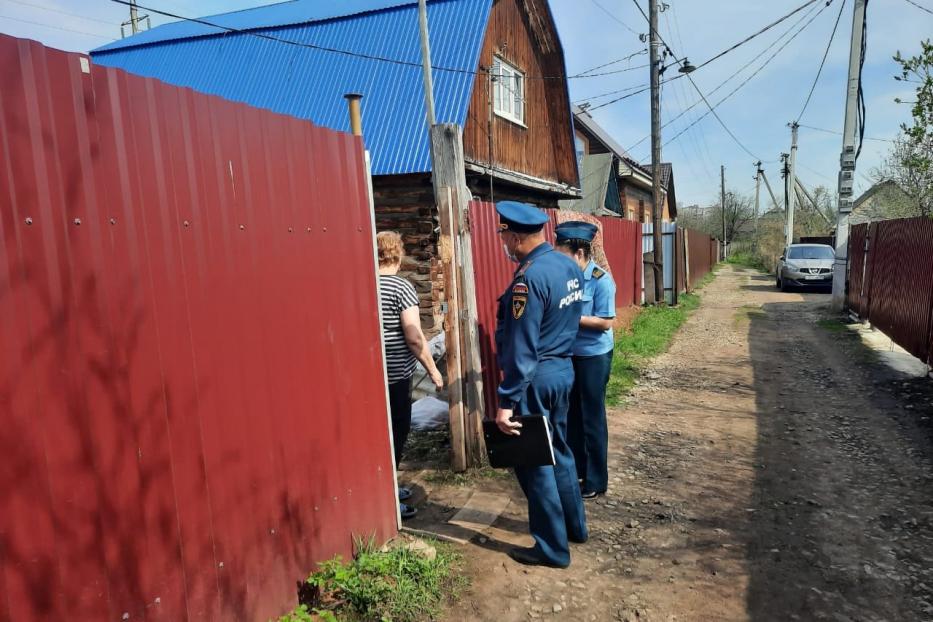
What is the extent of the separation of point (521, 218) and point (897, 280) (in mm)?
8639

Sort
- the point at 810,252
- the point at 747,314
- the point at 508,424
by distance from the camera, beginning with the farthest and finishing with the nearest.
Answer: the point at 810,252
the point at 747,314
the point at 508,424

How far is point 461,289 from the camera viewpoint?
445cm

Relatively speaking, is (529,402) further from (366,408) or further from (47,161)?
(47,161)

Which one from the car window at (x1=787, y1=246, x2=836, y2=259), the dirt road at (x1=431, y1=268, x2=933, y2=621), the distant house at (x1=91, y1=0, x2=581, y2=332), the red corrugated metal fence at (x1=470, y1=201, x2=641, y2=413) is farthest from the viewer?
the car window at (x1=787, y1=246, x2=836, y2=259)

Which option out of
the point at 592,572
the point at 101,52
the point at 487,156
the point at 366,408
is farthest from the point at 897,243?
Result: the point at 101,52

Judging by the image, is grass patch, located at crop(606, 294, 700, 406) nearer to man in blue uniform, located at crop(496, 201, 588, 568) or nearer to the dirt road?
the dirt road

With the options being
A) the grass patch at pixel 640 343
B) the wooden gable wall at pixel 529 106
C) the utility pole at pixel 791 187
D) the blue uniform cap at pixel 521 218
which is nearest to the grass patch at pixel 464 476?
the blue uniform cap at pixel 521 218

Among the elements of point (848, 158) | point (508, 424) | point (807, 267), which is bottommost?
point (807, 267)

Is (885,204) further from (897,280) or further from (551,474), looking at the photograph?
(551,474)

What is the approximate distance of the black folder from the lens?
10.0 ft

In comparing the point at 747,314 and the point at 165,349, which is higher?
the point at 165,349

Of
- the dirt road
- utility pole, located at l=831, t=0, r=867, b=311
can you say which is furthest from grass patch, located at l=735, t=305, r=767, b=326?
the dirt road

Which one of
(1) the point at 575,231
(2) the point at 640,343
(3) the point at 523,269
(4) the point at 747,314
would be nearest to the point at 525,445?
(3) the point at 523,269

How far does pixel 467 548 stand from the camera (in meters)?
3.49
